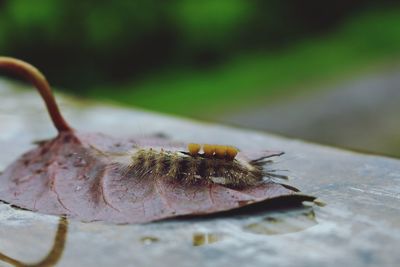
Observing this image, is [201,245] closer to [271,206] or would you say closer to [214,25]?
[271,206]

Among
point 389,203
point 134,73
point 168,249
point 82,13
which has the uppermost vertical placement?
point 82,13

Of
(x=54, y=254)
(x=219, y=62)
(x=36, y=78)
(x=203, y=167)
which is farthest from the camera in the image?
(x=219, y=62)

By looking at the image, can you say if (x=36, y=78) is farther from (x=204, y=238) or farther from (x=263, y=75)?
(x=263, y=75)

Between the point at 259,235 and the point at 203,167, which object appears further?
the point at 203,167

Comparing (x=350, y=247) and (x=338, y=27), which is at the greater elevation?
(x=338, y=27)

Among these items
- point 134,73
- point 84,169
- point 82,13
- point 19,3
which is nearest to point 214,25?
point 134,73

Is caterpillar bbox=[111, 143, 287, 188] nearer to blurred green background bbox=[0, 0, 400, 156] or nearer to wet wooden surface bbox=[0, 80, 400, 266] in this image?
Result: wet wooden surface bbox=[0, 80, 400, 266]

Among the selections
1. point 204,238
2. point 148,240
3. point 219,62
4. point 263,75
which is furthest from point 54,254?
point 219,62

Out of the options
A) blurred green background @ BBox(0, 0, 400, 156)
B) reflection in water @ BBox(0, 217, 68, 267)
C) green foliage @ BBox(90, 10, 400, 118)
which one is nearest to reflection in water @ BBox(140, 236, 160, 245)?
reflection in water @ BBox(0, 217, 68, 267)
